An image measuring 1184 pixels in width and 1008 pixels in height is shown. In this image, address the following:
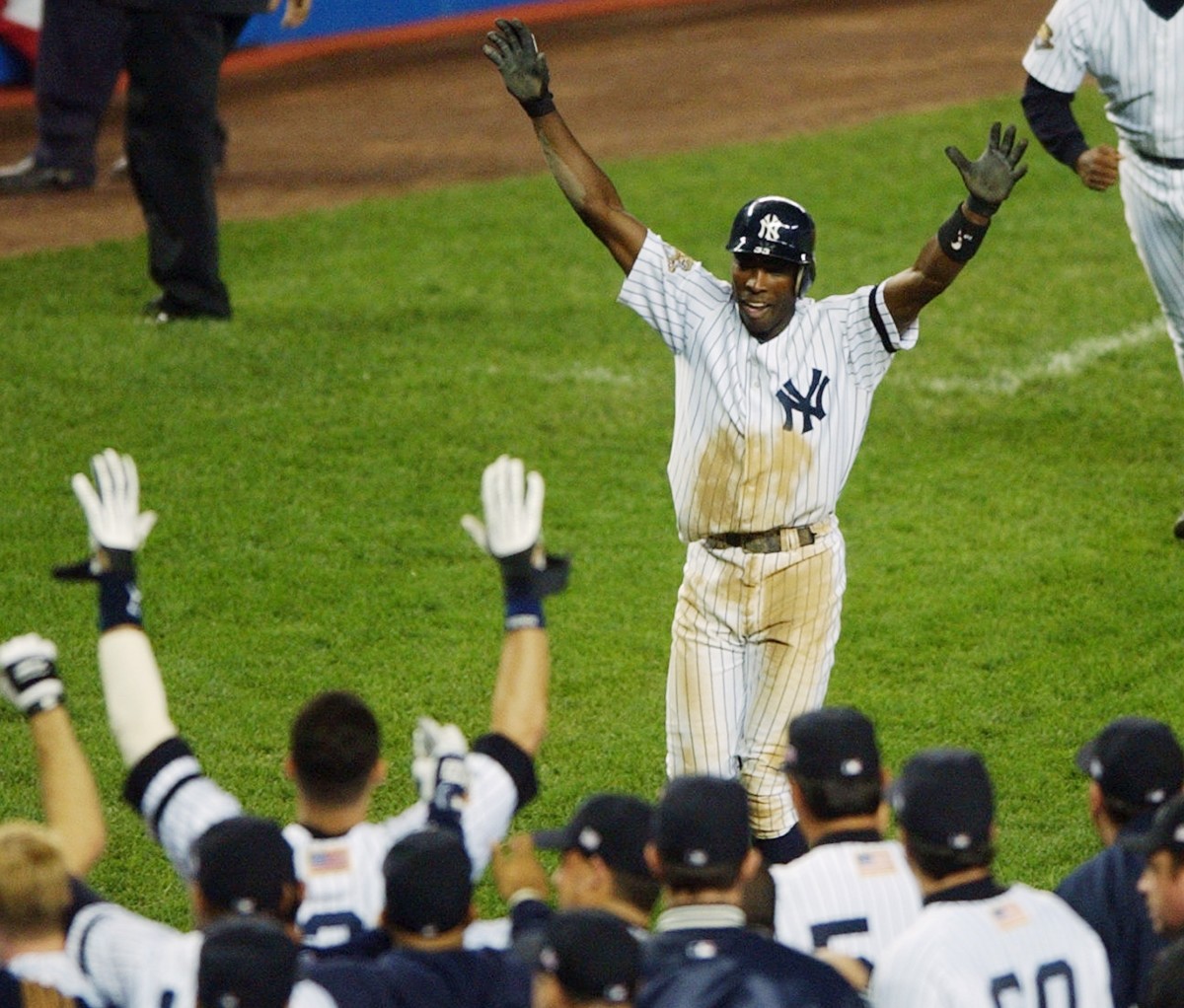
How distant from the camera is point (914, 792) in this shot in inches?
147

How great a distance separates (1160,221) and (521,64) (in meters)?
3.26

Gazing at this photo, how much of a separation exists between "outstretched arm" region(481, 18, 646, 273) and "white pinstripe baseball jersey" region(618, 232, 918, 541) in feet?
0.29

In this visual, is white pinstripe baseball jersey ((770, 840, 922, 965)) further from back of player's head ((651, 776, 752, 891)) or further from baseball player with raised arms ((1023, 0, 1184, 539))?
baseball player with raised arms ((1023, 0, 1184, 539))

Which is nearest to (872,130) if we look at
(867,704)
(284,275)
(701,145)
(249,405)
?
(701,145)

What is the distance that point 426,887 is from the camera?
3561 millimetres

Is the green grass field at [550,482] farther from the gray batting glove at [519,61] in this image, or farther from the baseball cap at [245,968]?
the baseball cap at [245,968]

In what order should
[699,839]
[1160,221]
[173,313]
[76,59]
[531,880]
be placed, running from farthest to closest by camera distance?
1. [76,59]
2. [173,313]
3. [1160,221]
4. [531,880]
5. [699,839]

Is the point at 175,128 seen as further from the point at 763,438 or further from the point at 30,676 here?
the point at 30,676

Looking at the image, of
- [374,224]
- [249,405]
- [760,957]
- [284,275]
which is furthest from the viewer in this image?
[374,224]

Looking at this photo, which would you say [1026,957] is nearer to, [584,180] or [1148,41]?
[584,180]

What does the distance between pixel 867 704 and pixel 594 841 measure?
312cm

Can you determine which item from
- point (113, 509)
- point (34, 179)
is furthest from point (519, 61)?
point (34, 179)

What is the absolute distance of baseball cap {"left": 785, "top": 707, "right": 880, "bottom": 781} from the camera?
4.00m

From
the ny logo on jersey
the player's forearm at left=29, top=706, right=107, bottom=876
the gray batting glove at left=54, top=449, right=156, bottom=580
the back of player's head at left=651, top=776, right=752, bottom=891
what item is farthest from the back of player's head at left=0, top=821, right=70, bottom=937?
the ny logo on jersey
